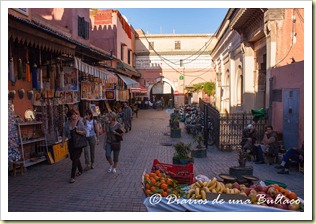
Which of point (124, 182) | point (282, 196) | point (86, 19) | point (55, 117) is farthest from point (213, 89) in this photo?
point (282, 196)

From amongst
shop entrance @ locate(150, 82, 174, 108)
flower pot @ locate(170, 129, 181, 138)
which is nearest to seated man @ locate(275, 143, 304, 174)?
flower pot @ locate(170, 129, 181, 138)

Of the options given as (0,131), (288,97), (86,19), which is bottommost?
(0,131)

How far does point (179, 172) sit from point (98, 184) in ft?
7.55

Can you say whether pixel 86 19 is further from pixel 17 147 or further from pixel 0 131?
pixel 0 131

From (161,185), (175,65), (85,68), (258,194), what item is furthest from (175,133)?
(175,65)

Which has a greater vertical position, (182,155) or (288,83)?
(288,83)

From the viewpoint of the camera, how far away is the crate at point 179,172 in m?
5.65

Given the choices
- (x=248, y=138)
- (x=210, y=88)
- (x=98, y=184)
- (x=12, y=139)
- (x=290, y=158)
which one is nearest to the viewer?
(x=98, y=184)

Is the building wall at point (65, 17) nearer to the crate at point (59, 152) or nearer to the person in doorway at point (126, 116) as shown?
the person in doorway at point (126, 116)

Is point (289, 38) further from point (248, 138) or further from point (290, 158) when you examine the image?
point (290, 158)

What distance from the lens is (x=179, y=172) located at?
583 cm

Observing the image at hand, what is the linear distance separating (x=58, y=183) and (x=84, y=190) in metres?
0.89

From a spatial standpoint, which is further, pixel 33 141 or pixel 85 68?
pixel 85 68

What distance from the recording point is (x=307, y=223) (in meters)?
4.55
